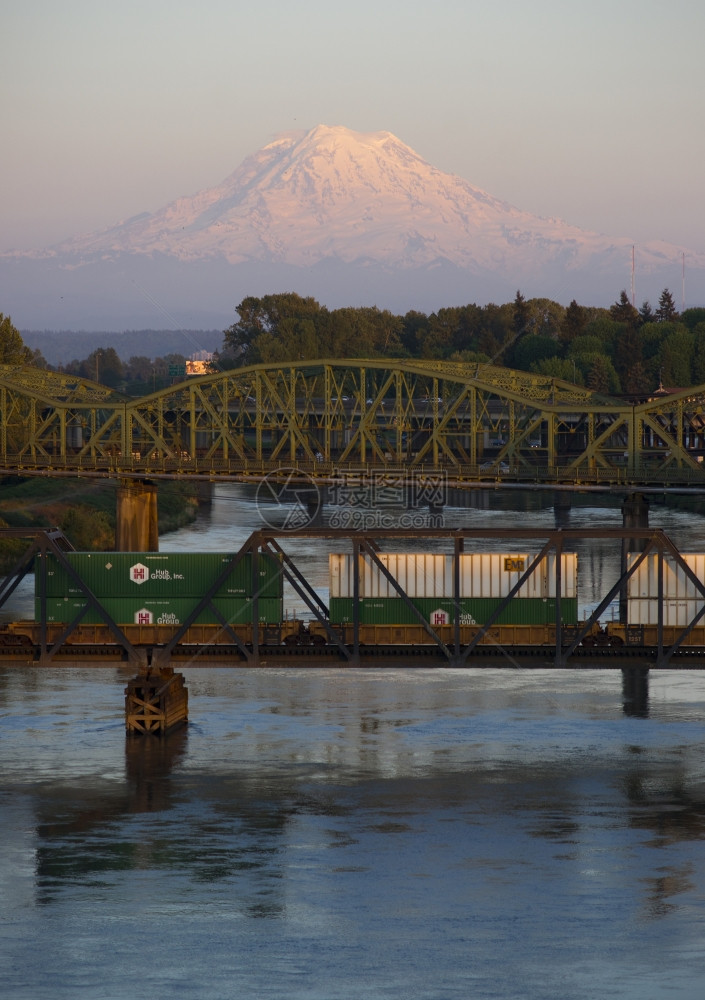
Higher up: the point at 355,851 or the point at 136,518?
the point at 136,518

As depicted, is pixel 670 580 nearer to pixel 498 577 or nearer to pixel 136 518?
pixel 498 577

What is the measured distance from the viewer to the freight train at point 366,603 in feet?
242

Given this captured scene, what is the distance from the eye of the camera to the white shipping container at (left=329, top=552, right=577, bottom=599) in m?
74.1

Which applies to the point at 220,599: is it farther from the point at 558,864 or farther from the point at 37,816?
the point at 558,864

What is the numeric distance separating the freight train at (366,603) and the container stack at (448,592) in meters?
0.05

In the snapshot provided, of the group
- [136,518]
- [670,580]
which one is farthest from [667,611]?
[136,518]

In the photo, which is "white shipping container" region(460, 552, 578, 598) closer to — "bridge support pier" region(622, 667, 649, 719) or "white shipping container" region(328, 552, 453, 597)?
"white shipping container" region(328, 552, 453, 597)

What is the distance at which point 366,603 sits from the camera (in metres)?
74.4

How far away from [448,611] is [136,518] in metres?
114

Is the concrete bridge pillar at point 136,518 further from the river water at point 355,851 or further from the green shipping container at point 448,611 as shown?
the green shipping container at point 448,611

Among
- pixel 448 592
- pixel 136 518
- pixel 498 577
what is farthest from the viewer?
pixel 136 518

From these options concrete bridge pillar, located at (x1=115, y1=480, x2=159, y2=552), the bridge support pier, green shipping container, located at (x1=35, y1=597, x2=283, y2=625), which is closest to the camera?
green shipping container, located at (x1=35, y1=597, x2=283, y2=625)

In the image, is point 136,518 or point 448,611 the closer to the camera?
point 448,611

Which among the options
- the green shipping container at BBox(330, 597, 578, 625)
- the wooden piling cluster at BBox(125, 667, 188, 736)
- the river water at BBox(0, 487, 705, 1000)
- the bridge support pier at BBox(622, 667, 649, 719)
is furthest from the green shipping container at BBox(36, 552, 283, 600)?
the bridge support pier at BBox(622, 667, 649, 719)
